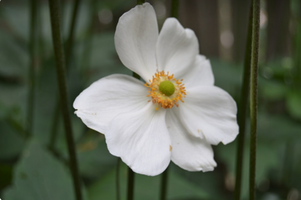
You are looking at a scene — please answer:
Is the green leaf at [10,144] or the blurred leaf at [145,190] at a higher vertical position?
the green leaf at [10,144]

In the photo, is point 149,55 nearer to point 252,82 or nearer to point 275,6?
point 252,82

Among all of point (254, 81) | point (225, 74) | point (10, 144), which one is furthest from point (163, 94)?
point (225, 74)

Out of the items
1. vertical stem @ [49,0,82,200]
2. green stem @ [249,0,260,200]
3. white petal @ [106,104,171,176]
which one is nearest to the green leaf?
vertical stem @ [49,0,82,200]

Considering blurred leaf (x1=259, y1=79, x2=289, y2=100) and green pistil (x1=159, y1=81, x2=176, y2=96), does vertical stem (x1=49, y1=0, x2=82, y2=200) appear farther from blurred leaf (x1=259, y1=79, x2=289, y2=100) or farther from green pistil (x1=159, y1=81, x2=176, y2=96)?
blurred leaf (x1=259, y1=79, x2=289, y2=100)

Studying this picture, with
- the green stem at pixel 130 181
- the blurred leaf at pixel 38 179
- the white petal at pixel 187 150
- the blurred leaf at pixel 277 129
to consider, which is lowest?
the blurred leaf at pixel 277 129

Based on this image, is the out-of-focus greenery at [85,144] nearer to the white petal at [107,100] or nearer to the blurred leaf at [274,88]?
the blurred leaf at [274,88]

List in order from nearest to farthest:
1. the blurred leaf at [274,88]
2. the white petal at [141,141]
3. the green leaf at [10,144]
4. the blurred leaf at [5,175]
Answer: the white petal at [141,141]
the blurred leaf at [5,175]
the green leaf at [10,144]
the blurred leaf at [274,88]

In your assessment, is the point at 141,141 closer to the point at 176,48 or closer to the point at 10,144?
the point at 176,48

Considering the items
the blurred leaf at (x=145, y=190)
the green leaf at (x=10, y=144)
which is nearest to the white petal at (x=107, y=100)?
the blurred leaf at (x=145, y=190)
